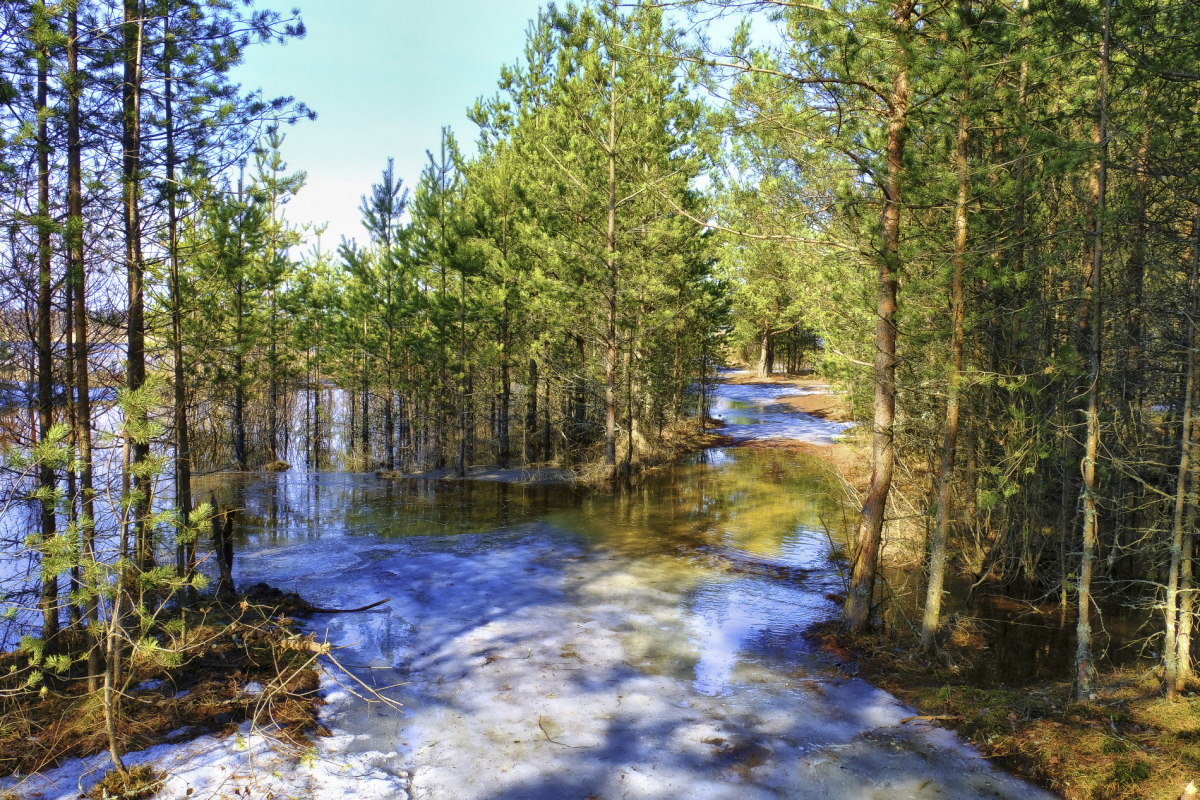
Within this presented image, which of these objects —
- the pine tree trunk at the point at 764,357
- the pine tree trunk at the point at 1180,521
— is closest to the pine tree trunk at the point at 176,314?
the pine tree trunk at the point at 1180,521

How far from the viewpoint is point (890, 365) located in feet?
24.2

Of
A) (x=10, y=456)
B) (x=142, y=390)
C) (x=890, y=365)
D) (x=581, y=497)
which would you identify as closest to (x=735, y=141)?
(x=890, y=365)

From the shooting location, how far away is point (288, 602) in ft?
26.1

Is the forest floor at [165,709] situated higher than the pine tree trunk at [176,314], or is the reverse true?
the pine tree trunk at [176,314]

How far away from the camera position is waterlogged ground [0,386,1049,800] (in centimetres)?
464

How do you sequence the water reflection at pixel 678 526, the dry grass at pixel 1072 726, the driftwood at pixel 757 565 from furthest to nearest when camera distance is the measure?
the driftwood at pixel 757 565, the water reflection at pixel 678 526, the dry grass at pixel 1072 726

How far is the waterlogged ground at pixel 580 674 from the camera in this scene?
4645 millimetres

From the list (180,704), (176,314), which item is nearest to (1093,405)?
(180,704)

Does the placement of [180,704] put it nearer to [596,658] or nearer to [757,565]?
[596,658]

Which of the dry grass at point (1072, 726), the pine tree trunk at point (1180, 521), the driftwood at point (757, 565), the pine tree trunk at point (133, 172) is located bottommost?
the driftwood at point (757, 565)

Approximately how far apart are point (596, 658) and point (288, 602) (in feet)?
12.8

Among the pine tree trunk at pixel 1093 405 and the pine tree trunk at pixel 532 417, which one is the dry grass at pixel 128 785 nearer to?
the pine tree trunk at pixel 1093 405

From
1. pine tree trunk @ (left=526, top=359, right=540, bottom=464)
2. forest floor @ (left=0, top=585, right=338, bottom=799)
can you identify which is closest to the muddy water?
forest floor @ (left=0, top=585, right=338, bottom=799)

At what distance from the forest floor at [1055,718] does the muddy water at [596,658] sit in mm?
284
